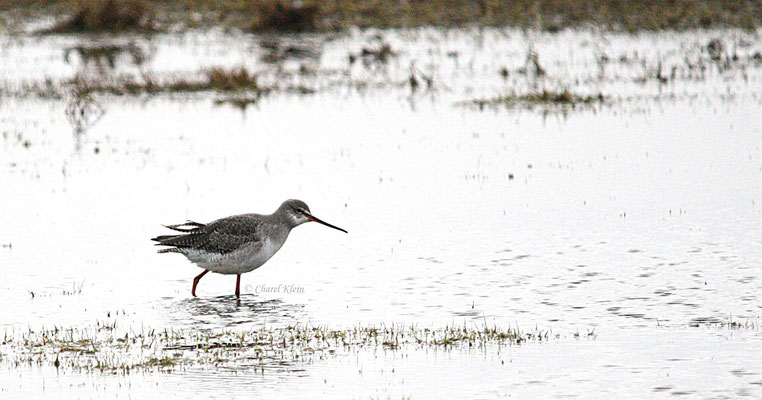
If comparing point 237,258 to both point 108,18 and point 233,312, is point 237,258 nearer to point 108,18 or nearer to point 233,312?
point 233,312

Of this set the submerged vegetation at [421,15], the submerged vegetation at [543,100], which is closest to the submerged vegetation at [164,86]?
the submerged vegetation at [543,100]

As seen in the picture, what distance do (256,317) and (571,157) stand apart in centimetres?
1019

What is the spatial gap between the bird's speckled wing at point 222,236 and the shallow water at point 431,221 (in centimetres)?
55

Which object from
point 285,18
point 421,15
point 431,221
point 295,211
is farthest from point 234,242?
point 421,15

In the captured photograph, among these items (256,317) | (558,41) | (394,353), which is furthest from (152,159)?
(558,41)

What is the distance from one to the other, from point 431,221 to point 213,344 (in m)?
6.29

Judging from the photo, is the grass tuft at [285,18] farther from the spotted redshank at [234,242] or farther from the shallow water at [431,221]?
the spotted redshank at [234,242]

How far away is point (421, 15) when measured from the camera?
46.4 meters

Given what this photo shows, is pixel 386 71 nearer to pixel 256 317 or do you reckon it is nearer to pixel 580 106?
pixel 580 106

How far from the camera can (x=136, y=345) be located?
Answer: 10.6 metres

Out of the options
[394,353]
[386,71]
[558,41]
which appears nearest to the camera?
[394,353]
